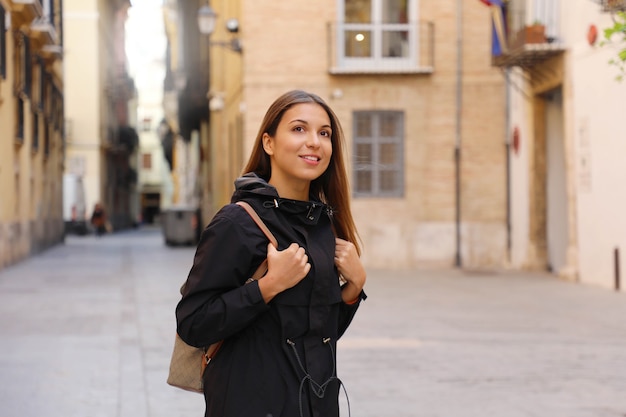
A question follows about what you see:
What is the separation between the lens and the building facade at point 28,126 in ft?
78.2

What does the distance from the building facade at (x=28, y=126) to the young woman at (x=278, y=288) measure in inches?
781

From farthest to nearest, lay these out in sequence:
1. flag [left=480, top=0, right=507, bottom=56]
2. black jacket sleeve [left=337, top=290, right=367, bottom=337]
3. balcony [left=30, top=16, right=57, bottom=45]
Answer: balcony [left=30, top=16, right=57, bottom=45], flag [left=480, top=0, right=507, bottom=56], black jacket sleeve [left=337, top=290, right=367, bottom=337]

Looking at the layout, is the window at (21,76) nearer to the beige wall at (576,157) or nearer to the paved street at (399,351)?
the paved street at (399,351)

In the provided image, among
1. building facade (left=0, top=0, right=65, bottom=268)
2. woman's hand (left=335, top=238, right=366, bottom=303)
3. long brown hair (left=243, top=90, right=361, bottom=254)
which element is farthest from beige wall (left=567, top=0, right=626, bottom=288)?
woman's hand (left=335, top=238, right=366, bottom=303)

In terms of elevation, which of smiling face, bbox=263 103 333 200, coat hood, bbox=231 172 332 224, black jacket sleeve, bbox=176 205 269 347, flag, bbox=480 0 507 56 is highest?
flag, bbox=480 0 507 56

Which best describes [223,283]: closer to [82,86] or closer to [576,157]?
[576,157]

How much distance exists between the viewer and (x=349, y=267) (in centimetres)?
322

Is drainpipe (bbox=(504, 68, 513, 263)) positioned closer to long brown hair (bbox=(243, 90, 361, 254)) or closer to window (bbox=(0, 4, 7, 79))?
window (bbox=(0, 4, 7, 79))

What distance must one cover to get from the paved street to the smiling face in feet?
14.1

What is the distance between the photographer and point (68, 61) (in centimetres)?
5203

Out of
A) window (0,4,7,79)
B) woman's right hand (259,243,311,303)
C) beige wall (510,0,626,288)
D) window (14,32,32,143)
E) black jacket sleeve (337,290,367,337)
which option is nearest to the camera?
woman's right hand (259,243,311,303)

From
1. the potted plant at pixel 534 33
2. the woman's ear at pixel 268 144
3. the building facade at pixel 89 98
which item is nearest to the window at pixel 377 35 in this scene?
the potted plant at pixel 534 33

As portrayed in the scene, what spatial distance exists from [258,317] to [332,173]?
55cm

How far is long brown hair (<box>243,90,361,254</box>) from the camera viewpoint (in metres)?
3.24
